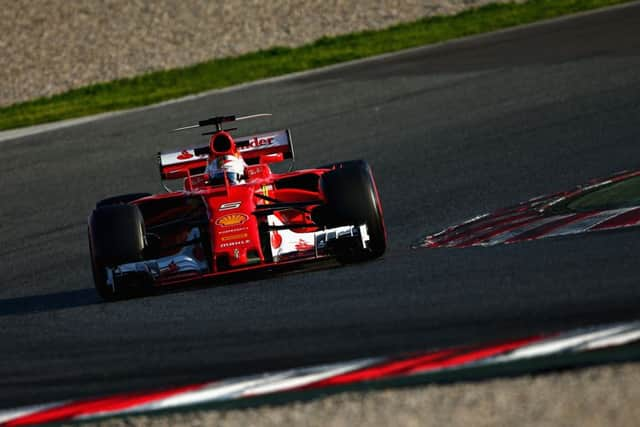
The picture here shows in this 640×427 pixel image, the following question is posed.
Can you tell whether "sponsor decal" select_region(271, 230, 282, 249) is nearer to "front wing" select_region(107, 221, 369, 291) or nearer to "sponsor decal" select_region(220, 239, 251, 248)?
"front wing" select_region(107, 221, 369, 291)

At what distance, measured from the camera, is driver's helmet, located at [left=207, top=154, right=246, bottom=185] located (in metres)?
9.16

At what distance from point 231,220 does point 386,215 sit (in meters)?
3.11

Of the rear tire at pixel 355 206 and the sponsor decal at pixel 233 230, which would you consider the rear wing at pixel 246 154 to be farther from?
the sponsor decal at pixel 233 230

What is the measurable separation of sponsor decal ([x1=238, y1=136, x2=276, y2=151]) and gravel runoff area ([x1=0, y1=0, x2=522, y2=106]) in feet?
41.1

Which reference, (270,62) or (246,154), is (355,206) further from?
(270,62)

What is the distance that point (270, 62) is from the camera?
70.0ft

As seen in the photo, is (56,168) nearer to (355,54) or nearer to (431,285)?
(355,54)

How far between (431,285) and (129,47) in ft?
58.8

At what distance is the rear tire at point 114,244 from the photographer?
824 cm

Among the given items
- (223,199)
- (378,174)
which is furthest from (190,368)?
(378,174)

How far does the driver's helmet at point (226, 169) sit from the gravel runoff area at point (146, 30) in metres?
13.2

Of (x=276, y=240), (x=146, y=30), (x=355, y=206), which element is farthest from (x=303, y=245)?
(x=146, y=30)

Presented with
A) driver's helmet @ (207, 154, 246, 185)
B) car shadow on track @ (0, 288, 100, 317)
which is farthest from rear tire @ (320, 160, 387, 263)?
car shadow on track @ (0, 288, 100, 317)

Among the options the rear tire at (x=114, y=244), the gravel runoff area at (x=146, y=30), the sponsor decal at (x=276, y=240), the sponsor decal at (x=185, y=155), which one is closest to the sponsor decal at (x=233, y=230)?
the sponsor decal at (x=276, y=240)
